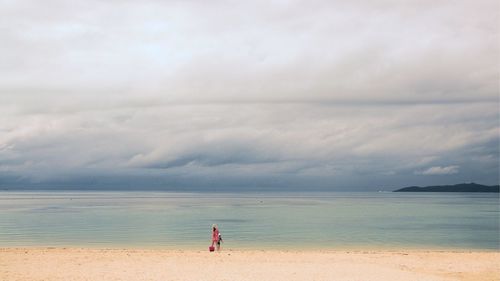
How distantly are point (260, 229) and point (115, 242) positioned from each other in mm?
21785

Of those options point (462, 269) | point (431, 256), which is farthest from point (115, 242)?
point (462, 269)

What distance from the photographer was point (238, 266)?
31609 millimetres

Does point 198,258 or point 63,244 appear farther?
point 63,244

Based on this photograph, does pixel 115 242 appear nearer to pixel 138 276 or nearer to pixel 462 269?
pixel 138 276

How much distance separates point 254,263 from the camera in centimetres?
3312

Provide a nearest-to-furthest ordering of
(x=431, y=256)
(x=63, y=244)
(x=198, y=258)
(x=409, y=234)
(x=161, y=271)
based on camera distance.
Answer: (x=161, y=271)
(x=198, y=258)
(x=431, y=256)
(x=63, y=244)
(x=409, y=234)

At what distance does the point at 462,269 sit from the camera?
106ft

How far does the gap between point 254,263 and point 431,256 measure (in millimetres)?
14485

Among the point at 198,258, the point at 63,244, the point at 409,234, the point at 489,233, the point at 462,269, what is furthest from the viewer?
the point at 489,233

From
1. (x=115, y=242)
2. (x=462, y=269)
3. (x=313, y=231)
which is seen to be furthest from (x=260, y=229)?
(x=462, y=269)

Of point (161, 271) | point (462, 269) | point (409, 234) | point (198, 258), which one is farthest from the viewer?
point (409, 234)

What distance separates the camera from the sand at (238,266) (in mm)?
27734

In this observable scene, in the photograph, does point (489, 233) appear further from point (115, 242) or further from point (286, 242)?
point (115, 242)

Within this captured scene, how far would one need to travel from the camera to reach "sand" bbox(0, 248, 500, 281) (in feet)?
91.0
